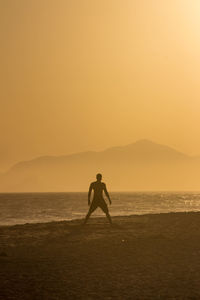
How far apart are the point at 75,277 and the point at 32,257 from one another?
308 cm

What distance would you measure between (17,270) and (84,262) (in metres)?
1.86

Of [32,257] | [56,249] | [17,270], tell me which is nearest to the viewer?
[17,270]

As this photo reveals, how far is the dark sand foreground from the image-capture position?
931cm

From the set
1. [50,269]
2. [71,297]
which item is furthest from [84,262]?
[71,297]

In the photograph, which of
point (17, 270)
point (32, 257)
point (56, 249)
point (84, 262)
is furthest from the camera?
point (56, 249)

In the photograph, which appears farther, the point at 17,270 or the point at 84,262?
the point at 84,262

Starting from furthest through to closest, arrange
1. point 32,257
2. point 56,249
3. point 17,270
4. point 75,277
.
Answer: point 56,249 < point 32,257 < point 17,270 < point 75,277

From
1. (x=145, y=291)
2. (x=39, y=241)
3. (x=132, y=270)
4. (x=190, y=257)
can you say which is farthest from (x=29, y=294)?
(x=39, y=241)

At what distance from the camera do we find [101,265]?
39.5 ft

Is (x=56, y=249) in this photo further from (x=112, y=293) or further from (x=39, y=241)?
(x=112, y=293)

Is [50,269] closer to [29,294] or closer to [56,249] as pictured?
[29,294]

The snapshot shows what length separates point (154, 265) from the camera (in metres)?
12.0

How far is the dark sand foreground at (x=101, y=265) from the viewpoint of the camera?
931cm

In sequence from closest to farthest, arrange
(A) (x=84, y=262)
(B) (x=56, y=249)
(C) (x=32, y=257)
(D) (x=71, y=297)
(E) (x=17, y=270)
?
(D) (x=71, y=297) < (E) (x=17, y=270) < (A) (x=84, y=262) < (C) (x=32, y=257) < (B) (x=56, y=249)
